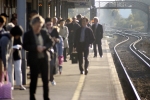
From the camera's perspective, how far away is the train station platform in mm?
12477

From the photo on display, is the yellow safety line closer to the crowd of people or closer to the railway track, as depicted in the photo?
the crowd of people

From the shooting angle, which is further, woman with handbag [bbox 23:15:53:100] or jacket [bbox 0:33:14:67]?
jacket [bbox 0:33:14:67]

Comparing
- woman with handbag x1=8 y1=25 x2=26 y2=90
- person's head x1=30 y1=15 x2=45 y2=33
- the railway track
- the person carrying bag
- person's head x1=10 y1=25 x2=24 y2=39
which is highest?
person's head x1=30 y1=15 x2=45 y2=33

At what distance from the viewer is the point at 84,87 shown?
47.0 ft

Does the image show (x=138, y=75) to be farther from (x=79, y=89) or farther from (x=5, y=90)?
(x=5, y=90)

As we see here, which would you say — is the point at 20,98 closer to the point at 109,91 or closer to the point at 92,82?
the point at 109,91

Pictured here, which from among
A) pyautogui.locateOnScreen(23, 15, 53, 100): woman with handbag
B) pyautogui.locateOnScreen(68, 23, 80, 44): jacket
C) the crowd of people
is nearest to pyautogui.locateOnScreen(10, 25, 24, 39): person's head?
the crowd of people

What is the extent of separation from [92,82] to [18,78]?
3559 millimetres

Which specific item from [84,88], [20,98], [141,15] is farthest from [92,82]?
[141,15]

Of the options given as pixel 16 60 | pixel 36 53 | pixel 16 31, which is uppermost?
pixel 16 31

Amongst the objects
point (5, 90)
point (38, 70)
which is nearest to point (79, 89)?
point (5, 90)

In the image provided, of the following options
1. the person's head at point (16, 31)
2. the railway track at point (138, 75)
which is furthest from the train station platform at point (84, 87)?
the person's head at point (16, 31)

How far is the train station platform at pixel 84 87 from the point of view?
12.5 m

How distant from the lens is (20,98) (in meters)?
11.9
